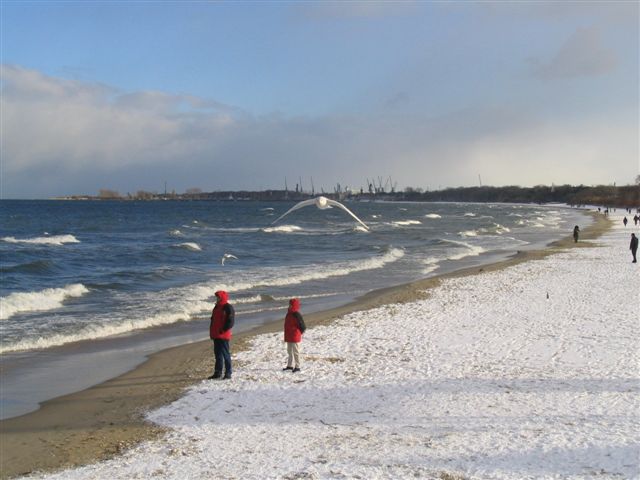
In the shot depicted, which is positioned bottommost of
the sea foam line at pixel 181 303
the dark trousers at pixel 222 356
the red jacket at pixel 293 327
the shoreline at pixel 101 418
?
the shoreline at pixel 101 418

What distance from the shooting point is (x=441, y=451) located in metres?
6.87

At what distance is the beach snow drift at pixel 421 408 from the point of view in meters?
6.62

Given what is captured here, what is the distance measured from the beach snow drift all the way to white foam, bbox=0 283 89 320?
9.33 m

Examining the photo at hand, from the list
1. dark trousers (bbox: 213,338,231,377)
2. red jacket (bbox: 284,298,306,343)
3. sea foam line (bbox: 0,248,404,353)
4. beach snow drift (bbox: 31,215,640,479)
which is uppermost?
red jacket (bbox: 284,298,306,343)

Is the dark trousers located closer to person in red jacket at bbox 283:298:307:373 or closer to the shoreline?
Answer: the shoreline

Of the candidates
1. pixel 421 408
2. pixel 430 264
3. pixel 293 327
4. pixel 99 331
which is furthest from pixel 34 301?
pixel 430 264

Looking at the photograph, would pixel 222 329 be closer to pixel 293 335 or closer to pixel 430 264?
pixel 293 335

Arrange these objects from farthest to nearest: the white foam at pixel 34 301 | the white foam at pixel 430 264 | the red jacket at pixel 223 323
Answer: the white foam at pixel 430 264, the white foam at pixel 34 301, the red jacket at pixel 223 323

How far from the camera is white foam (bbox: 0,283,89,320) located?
1828cm

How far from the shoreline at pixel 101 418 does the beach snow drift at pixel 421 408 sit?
0.39 meters

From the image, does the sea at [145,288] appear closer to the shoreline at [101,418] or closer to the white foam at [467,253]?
the white foam at [467,253]

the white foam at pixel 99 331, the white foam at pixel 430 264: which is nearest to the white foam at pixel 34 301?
the white foam at pixel 99 331

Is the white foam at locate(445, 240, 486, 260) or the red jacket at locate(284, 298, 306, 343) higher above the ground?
the red jacket at locate(284, 298, 306, 343)

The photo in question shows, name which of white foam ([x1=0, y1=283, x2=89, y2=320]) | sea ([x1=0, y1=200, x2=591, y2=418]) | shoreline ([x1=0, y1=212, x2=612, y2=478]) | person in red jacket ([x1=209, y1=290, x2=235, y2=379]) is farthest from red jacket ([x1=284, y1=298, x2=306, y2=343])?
white foam ([x1=0, y1=283, x2=89, y2=320])
